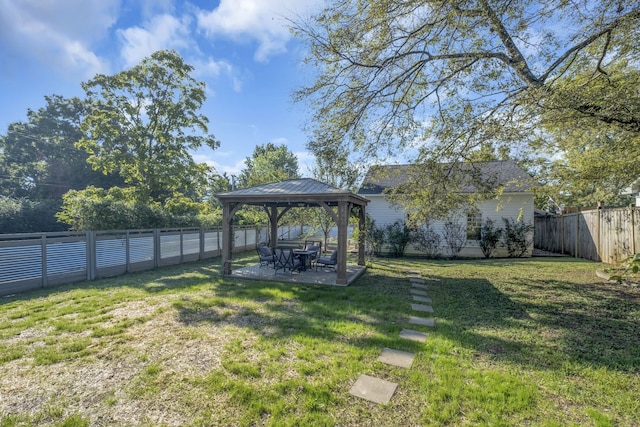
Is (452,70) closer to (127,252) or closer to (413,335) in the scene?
(413,335)

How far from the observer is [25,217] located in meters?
19.2

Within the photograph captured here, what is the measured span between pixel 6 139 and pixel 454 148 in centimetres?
4263

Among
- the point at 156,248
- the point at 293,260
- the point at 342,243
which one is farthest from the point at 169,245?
the point at 342,243

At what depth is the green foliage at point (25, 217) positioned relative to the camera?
1800 cm

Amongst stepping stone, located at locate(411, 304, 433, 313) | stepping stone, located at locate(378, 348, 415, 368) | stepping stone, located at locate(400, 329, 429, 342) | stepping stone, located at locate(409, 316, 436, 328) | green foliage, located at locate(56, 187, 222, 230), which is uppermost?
green foliage, located at locate(56, 187, 222, 230)

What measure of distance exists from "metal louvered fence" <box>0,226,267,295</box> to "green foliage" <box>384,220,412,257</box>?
347 inches

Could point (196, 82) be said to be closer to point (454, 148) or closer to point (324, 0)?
point (324, 0)

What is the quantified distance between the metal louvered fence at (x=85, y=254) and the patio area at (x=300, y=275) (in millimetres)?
3265

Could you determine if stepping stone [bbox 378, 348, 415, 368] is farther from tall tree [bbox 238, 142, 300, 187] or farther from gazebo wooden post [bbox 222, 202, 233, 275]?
tall tree [bbox 238, 142, 300, 187]

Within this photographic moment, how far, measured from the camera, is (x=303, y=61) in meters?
6.91

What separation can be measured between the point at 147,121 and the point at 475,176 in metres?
15.4

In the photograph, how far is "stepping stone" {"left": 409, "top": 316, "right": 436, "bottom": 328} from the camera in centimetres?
496

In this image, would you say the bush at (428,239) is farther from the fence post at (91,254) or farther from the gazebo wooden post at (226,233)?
the fence post at (91,254)

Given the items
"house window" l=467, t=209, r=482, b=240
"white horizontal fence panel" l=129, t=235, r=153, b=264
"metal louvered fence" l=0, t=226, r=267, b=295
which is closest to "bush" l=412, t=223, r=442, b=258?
"house window" l=467, t=209, r=482, b=240
